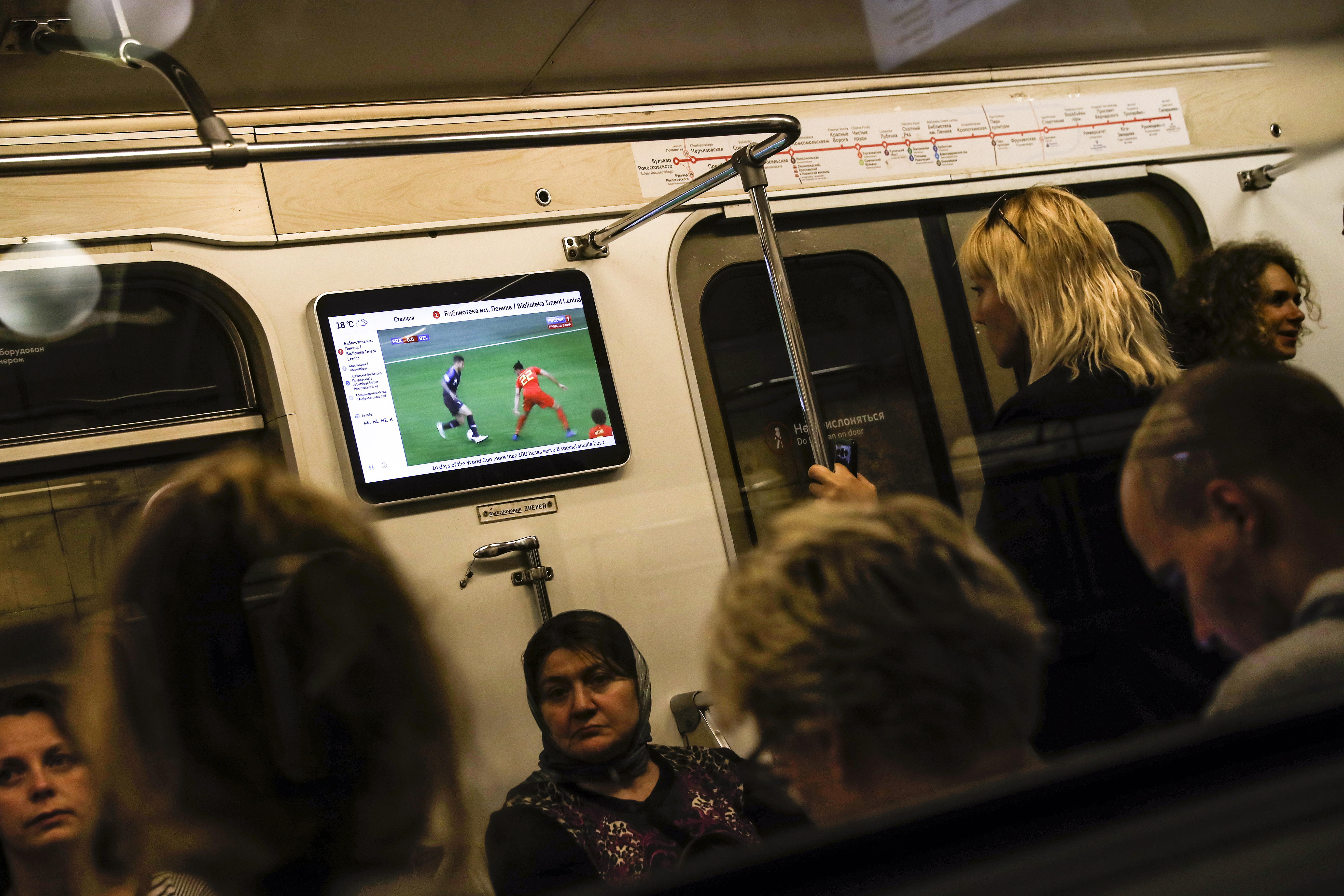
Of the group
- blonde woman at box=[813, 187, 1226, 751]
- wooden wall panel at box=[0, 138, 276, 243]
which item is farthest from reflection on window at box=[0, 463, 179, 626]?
blonde woman at box=[813, 187, 1226, 751]

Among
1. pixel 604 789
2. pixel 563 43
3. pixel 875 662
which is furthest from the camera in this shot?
pixel 563 43

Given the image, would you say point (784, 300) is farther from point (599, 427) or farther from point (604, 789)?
point (604, 789)

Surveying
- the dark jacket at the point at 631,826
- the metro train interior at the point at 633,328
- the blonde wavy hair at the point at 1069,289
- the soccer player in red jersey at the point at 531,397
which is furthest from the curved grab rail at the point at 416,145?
the dark jacket at the point at 631,826

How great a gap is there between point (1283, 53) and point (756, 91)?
2.79ft

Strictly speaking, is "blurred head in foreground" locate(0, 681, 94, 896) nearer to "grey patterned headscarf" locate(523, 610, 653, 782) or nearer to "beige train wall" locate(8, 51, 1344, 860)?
"beige train wall" locate(8, 51, 1344, 860)

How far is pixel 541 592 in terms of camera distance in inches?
59.4

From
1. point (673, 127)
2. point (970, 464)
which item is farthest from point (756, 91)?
point (970, 464)

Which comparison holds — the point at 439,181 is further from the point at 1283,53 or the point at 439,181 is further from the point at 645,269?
the point at 1283,53

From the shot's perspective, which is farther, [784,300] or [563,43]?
[784,300]

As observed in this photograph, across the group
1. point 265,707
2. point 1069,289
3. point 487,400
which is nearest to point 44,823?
point 265,707

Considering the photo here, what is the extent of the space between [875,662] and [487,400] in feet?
2.66

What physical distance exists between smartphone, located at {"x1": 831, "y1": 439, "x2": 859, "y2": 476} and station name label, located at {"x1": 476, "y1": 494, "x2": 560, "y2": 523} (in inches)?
21.9

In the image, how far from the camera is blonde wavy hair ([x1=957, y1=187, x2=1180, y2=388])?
1.60 metres

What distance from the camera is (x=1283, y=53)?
158 centimetres
